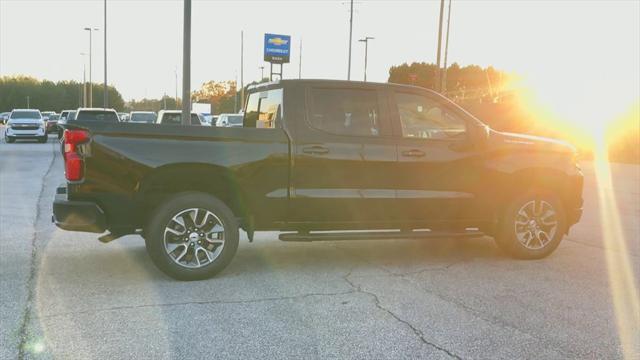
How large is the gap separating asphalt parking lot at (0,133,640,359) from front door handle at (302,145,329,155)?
1.22 m

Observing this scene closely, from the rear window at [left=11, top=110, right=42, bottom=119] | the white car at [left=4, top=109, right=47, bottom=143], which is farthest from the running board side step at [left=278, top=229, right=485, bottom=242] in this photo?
the rear window at [left=11, top=110, right=42, bottom=119]

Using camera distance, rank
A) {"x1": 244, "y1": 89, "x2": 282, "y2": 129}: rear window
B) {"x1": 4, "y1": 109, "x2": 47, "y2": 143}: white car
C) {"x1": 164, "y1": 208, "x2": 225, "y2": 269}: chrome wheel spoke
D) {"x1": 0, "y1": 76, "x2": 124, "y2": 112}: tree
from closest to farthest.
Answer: {"x1": 164, "y1": 208, "x2": 225, "y2": 269}: chrome wheel spoke
{"x1": 244, "y1": 89, "x2": 282, "y2": 129}: rear window
{"x1": 4, "y1": 109, "x2": 47, "y2": 143}: white car
{"x1": 0, "y1": 76, "x2": 124, "y2": 112}: tree

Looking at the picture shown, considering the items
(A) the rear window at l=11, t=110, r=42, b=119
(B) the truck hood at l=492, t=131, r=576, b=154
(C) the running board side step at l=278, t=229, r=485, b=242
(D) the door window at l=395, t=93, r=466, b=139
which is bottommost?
(C) the running board side step at l=278, t=229, r=485, b=242

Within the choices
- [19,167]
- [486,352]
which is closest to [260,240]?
[486,352]

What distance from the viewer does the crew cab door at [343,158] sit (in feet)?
18.8

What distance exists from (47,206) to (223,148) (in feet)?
18.6

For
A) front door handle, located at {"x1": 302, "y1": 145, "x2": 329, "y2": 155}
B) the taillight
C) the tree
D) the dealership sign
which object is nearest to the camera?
the taillight

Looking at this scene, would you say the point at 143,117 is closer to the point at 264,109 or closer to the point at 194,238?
the point at 264,109

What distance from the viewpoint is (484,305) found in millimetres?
4910

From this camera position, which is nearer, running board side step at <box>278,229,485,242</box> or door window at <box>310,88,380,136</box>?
running board side step at <box>278,229,485,242</box>

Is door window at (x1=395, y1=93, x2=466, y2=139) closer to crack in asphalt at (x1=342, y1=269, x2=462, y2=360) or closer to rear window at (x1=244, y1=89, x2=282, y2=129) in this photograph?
rear window at (x1=244, y1=89, x2=282, y2=129)

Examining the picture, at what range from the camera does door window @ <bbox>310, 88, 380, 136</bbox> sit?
19.3 feet

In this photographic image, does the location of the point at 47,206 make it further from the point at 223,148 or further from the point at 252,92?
the point at 223,148

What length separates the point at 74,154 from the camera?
5.20 metres
